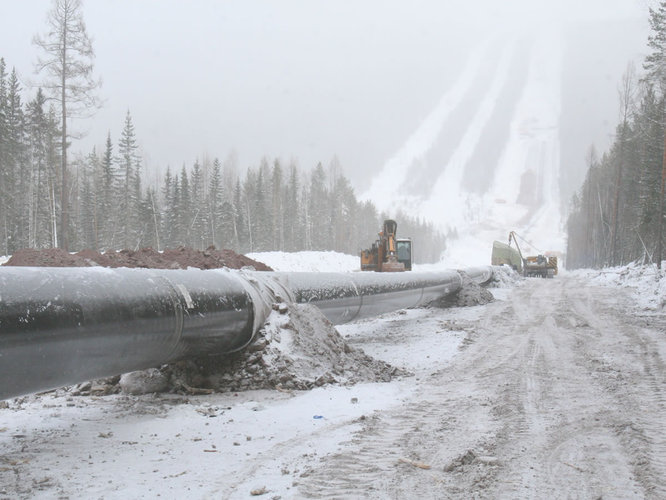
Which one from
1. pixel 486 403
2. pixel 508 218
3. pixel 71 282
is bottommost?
pixel 486 403

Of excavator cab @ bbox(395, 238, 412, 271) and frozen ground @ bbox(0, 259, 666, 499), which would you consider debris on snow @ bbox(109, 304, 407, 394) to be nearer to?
frozen ground @ bbox(0, 259, 666, 499)

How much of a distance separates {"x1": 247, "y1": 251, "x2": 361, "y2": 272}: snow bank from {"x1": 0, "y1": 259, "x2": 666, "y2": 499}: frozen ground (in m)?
23.5

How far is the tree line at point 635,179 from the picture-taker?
20.9m

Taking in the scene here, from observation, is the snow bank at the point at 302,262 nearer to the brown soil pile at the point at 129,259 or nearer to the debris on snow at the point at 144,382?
the brown soil pile at the point at 129,259

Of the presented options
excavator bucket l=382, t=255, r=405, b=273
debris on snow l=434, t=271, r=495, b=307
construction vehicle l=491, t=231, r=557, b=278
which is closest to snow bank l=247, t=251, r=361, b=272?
excavator bucket l=382, t=255, r=405, b=273

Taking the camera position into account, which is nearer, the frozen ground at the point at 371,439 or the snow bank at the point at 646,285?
the frozen ground at the point at 371,439

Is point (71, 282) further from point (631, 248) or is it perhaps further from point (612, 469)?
point (631, 248)

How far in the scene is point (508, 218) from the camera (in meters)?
140

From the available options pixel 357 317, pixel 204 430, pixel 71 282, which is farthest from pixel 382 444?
pixel 357 317

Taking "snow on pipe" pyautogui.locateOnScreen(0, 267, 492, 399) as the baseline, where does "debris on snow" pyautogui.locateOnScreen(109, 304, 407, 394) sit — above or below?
below

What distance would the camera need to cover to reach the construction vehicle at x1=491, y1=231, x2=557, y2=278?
39438 millimetres

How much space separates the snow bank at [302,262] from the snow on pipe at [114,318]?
77.0ft

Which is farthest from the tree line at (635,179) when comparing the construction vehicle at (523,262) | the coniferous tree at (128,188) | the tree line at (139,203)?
the coniferous tree at (128,188)

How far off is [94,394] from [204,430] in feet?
5.29
